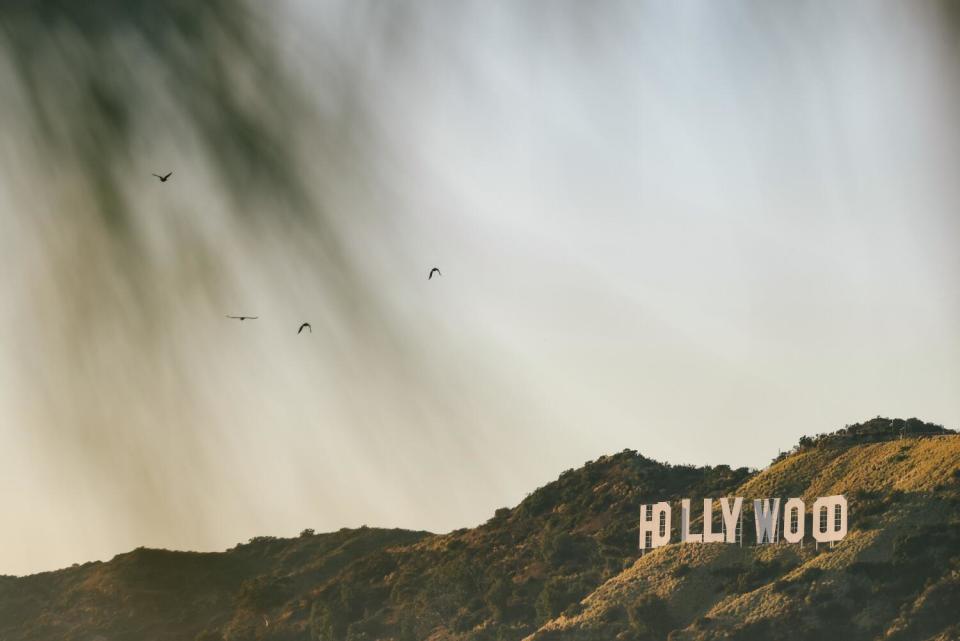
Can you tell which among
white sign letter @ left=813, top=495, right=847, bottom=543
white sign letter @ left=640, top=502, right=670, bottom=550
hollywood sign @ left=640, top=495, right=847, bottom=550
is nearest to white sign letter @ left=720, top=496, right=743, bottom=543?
hollywood sign @ left=640, top=495, right=847, bottom=550

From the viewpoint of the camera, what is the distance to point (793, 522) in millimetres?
149250

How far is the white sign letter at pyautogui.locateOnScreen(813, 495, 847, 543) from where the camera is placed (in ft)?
456

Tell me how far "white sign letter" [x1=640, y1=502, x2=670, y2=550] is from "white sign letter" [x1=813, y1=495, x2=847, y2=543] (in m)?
16.4

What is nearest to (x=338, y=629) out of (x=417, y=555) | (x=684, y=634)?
(x=417, y=555)

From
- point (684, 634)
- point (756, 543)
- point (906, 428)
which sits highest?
point (906, 428)

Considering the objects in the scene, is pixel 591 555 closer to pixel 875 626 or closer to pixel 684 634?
pixel 684 634

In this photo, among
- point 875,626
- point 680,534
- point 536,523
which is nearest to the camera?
point 875,626

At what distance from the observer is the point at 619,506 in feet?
585

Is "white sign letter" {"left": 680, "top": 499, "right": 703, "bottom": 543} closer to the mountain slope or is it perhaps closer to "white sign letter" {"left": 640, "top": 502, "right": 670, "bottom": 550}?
the mountain slope

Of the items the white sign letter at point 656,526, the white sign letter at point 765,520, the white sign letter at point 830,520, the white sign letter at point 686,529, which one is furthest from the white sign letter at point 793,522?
the white sign letter at point 656,526

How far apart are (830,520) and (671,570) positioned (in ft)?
55.6

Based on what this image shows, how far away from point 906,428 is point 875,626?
157ft

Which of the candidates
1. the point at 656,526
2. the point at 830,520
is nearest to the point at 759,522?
the point at 830,520

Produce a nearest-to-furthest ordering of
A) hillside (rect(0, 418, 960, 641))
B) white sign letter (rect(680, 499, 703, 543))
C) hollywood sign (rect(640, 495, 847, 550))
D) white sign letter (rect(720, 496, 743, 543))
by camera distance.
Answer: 1. hillside (rect(0, 418, 960, 641))
2. hollywood sign (rect(640, 495, 847, 550))
3. white sign letter (rect(720, 496, 743, 543))
4. white sign letter (rect(680, 499, 703, 543))
